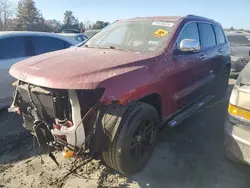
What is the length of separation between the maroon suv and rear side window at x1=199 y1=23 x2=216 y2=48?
1.94 feet

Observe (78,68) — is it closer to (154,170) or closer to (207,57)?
(154,170)

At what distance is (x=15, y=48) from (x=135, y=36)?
105 inches

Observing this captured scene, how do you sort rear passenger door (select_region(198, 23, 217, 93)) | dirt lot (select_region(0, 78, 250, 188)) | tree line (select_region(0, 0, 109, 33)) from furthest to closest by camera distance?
tree line (select_region(0, 0, 109, 33)) → rear passenger door (select_region(198, 23, 217, 93)) → dirt lot (select_region(0, 78, 250, 188))

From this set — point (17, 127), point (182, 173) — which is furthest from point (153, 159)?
point (17, 127)

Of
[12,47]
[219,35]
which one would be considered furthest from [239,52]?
[12,47]

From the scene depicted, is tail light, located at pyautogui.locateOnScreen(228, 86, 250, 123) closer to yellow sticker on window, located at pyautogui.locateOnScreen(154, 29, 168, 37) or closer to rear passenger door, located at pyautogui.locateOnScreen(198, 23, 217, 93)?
yellow sticker on window, located at pyautogui.locateOnScreen(154, 29, 168, 37)

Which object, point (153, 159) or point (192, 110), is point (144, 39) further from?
point (153, 159)

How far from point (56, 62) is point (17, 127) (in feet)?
6.96

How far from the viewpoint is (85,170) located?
3.21 metres

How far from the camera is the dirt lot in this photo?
9.78ft

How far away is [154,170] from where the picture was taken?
3.23m

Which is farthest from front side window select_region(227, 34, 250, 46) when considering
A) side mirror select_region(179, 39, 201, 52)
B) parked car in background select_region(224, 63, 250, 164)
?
parked car in background select_region(224, 63, 250, 164)

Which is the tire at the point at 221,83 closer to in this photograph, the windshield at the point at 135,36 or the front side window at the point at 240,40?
the windshield at the point at 135,36

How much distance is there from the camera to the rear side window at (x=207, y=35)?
4598 millimetres
